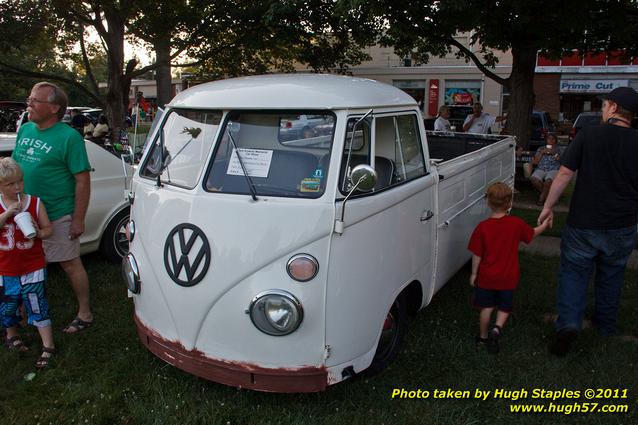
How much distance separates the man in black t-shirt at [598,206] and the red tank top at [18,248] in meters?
3.65

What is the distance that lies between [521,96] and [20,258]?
381 inches

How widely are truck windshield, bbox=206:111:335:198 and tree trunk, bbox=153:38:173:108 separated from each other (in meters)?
8.96

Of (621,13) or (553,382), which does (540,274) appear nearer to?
(553,382)

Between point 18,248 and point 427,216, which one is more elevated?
point 427,216

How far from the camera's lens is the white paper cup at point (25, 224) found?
3.53 metres

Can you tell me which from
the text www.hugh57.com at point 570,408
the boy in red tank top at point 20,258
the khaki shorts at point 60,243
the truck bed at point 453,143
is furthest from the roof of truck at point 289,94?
the truck bed at point 453,143

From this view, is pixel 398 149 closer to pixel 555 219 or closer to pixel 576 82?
pixel 555 219

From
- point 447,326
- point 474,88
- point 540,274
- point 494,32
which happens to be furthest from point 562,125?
point 447,326

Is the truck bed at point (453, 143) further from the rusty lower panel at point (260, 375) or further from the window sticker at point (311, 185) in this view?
the rusty lower panel at point (260, 375)

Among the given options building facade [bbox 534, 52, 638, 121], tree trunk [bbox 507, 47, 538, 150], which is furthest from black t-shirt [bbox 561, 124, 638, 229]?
building facade [bbox 534, 52, 638, 121]

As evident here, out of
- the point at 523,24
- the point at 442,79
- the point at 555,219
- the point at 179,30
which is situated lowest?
the point at 555,219

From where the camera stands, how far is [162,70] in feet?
47.1

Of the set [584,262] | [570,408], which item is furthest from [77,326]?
[584,262]

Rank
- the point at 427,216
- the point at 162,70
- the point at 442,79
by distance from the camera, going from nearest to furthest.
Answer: the point at 427,216
the point at 162,70
the point at 442,79
